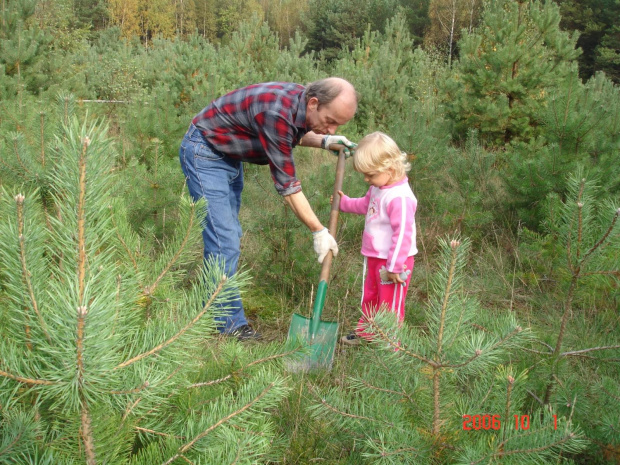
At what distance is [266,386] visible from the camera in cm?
104

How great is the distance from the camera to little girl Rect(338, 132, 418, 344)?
249cm

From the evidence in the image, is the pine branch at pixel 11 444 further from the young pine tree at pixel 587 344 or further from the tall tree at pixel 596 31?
the tall tree at pixel 596 31

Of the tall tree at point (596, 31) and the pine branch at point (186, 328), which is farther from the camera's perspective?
the tall tree at point (596, 31)

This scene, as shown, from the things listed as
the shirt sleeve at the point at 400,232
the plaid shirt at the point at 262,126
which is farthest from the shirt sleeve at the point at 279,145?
the shirt sleeve at the point at 400,232

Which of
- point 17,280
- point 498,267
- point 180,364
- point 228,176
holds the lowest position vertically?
point 498,267

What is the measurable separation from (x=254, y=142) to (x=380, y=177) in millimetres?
789

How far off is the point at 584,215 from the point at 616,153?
2.64m

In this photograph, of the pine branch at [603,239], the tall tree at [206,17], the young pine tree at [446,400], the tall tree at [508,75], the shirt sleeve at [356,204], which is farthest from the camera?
the tall tree at [206,17]

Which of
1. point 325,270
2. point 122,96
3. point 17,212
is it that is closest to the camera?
point 17,212

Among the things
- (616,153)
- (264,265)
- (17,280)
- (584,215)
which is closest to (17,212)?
(17,280)

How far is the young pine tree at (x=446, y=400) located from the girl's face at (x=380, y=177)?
1353 millimetres

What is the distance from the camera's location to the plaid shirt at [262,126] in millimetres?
2498

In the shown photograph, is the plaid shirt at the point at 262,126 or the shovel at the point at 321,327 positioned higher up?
the plaid shirt at the point at 262,126

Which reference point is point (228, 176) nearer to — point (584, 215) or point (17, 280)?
point (584, 215)
